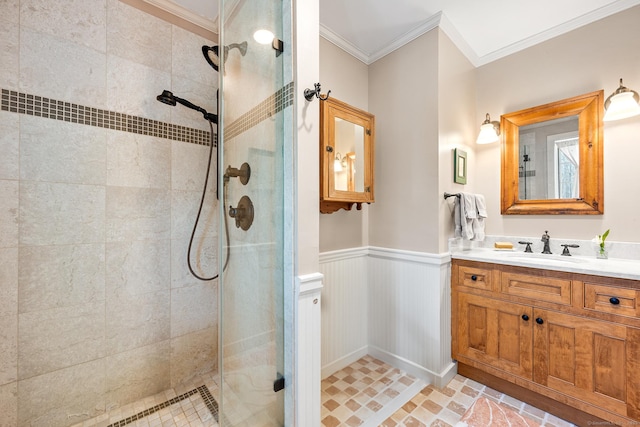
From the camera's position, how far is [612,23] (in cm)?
169

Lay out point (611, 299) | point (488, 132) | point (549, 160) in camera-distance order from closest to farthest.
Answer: point (611, 299) → point (549, 160) → point (488, 132)

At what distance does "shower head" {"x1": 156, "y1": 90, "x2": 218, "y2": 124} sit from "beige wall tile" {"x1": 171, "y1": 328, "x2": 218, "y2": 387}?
1.48 metres

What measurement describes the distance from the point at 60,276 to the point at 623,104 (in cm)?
338

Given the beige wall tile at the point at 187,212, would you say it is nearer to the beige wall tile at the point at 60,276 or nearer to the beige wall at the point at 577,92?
the beige wall tile at the point at 60,276

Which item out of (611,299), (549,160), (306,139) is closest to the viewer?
(306,139)

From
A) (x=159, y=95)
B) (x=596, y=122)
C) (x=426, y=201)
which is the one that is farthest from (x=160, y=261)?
(x=596, y=122)

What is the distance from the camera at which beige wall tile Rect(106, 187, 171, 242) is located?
4.84ft

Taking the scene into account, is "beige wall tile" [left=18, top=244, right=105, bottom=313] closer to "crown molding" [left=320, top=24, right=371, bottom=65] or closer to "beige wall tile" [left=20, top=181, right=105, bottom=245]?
"beige wall tile" [left=20, top=181, right=105, bottom=245]

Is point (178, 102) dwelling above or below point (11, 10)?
below

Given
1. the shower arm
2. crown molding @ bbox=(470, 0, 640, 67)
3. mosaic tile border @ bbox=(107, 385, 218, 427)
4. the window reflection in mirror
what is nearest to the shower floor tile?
mosaic tile border @ bbox=(107, 385, 218, 427)

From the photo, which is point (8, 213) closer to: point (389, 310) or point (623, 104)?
point (389, 310)

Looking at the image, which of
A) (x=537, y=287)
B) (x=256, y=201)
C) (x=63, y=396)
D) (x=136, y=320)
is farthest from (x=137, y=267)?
(x=537, y=287)

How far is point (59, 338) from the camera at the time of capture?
1.33 meters

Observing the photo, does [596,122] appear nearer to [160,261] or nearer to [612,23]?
[612,23]
